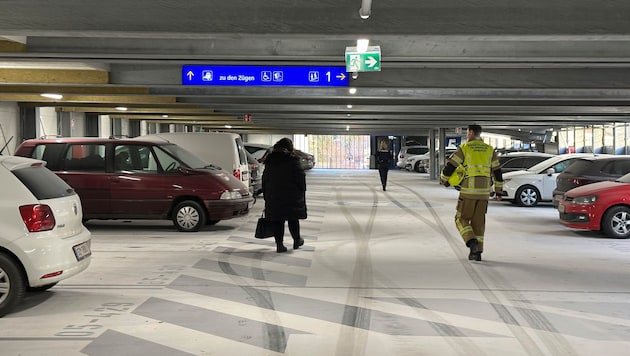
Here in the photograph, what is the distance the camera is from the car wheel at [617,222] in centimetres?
1303

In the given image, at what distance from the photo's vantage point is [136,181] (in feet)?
44.2

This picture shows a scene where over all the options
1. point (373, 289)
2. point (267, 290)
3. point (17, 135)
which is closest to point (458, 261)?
point (373, 289)

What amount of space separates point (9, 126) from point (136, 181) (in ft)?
41.1

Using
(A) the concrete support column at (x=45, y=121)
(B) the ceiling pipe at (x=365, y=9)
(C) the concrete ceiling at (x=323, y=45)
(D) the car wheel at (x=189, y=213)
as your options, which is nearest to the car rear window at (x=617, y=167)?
(C) the concrete ceiling at (x=323, y=45)

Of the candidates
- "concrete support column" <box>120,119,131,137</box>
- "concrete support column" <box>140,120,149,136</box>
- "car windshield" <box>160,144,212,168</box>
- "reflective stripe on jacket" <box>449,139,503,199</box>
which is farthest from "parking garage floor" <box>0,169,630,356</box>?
"concrete support column" <box>140,120,149,136</box>

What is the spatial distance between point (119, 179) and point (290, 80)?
16.4 feet

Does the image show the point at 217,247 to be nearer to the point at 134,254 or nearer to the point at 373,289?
the point at 134,254

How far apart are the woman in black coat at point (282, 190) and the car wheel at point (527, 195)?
10712 mm

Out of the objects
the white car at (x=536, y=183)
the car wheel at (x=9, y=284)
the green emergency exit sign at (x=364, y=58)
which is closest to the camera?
the car wheel at (x=9, y=284)

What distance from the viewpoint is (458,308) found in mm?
7305

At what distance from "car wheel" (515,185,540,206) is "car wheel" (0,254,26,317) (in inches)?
619

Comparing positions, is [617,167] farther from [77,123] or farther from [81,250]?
[77,123]

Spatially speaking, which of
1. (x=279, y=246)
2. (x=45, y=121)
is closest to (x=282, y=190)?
(x=279, y=246)

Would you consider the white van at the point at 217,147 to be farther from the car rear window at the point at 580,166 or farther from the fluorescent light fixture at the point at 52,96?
the car rear window at the point at 580,166
